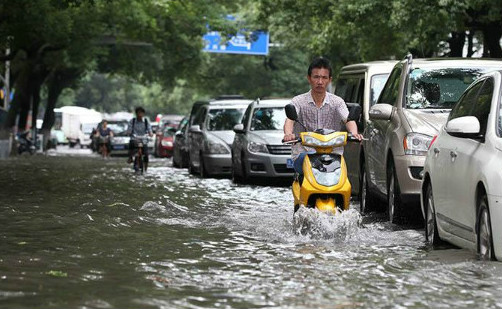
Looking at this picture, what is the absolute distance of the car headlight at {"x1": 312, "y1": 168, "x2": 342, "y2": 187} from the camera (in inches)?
463

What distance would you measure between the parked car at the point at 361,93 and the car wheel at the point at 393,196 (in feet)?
8.44

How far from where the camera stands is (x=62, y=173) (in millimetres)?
28656

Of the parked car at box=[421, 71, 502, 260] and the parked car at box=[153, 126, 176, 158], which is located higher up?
the parked car at box=[421, 71, 502, 260]

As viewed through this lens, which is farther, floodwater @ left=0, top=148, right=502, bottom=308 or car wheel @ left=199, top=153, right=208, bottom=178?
car wheel @ left=199, top=153, right=208, bottom=178

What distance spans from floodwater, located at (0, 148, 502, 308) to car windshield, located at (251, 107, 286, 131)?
7585 millimetres

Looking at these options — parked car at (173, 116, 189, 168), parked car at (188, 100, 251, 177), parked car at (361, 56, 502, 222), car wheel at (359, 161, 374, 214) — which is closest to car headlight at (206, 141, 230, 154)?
parked car at (188, 100, 251, 177)

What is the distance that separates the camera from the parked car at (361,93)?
17266 millimetres

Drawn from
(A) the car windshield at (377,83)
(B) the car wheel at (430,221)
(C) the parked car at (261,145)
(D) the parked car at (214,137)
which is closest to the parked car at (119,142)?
(D) the parked car at (214,137)

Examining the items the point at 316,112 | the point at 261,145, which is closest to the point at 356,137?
the point at 316,112

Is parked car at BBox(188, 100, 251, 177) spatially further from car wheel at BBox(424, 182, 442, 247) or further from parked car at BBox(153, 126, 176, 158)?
parked car at BBox(153, 126, 176, 158)

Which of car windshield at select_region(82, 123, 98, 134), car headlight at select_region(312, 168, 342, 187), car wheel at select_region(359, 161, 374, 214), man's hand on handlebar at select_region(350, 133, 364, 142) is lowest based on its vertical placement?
car windshield at select_region(82, 123, 98, 134)

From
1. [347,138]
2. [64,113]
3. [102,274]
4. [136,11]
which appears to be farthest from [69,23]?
[64,113]

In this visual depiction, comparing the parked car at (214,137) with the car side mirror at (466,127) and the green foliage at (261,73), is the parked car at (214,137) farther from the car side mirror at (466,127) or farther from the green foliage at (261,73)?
the green foliage at (261,73)

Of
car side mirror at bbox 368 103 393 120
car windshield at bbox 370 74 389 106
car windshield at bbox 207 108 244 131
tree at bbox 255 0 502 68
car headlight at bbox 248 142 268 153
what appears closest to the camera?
car side mirror at bbox 368 103 393 120
